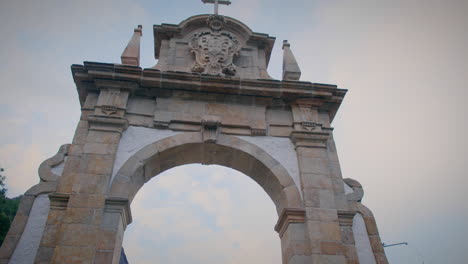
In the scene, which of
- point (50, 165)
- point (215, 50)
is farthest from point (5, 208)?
point (215, 50)

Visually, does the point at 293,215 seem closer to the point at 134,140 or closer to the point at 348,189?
the point at 348,189

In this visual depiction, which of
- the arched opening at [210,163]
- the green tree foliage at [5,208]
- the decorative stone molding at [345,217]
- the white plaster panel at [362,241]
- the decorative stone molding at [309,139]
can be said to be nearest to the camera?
the white plaster panel at [362,241]

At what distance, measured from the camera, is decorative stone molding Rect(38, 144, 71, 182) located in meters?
6.66

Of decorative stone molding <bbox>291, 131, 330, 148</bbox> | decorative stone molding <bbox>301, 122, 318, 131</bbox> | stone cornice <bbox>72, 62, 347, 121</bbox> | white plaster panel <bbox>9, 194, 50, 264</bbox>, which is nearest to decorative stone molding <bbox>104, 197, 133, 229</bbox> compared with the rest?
white plaster panel <bbox>9, 194, 50, 264</bbox>

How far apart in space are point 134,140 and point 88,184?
4.49 feet

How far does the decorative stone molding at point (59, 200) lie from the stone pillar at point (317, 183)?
15.1 ft

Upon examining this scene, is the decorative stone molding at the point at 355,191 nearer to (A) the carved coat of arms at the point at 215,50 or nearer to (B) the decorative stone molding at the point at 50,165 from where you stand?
(A) the carved coat of arms at the point at 215,50

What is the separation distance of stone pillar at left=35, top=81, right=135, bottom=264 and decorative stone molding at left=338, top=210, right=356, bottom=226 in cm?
438

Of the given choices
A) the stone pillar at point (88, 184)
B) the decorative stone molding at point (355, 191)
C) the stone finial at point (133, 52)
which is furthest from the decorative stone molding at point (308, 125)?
the stone finial at point (133, 52)

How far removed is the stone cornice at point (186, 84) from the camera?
303 inches

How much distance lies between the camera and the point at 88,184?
6.40 meters

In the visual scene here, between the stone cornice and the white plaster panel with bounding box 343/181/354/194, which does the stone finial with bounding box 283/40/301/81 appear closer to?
the stone cornice

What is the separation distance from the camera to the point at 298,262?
6.26 m

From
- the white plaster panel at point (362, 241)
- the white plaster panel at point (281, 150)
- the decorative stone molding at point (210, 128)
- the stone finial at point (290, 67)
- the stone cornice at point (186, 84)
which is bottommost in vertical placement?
the white plaster panel at point (362, 241)
